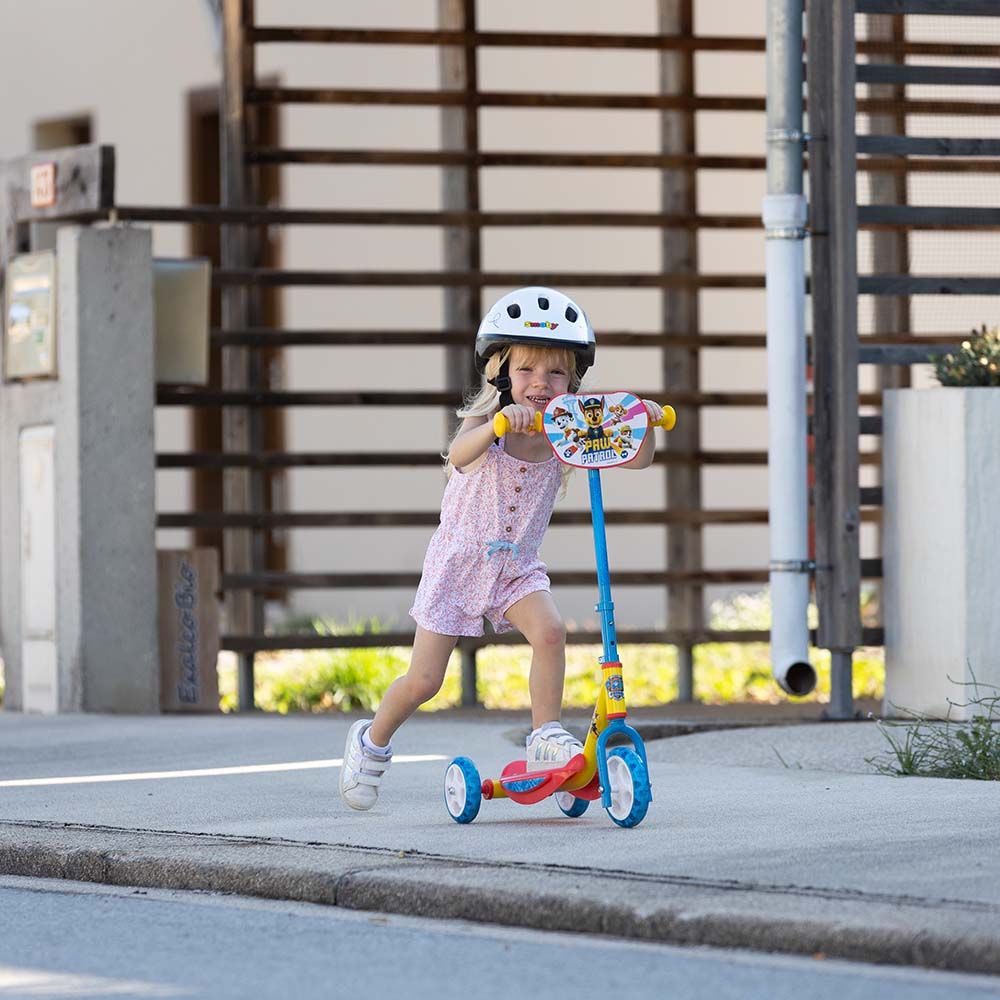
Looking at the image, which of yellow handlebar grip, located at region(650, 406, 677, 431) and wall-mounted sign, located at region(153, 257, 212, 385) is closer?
yellow handlebar grip, located at region(650, 406, 677, 431)

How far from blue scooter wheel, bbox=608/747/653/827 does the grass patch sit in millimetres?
5524

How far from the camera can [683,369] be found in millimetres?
11898

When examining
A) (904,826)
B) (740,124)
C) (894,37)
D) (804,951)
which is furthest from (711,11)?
(804,951)

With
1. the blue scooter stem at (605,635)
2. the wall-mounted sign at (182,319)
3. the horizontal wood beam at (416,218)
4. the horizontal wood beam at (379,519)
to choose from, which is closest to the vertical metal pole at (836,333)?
the horizontal wood beam at (379,519)

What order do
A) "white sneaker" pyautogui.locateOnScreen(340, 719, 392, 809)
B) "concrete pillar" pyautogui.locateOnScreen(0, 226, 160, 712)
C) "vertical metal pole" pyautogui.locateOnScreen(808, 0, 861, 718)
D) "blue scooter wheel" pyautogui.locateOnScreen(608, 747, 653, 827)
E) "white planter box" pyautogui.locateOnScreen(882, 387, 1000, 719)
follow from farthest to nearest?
"concrete pillar" pyautogui.locateOnScreen(0, 226, 160, 712)
"vertical metal pole" pyautogui.locateOnScreen(808, 0, 861, 718)
"white planter box" pyautogui.locateOnScreen(882, 387, 1000, 719)
"white sneaker" pyautogui.locateOnScreen(340, 719, 392, 809)
"blue scooter wheel" pyautogui.locateOnScreen(608, 747, 653, 827)

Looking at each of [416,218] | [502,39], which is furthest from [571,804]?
[502,39]

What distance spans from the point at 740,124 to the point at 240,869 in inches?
341

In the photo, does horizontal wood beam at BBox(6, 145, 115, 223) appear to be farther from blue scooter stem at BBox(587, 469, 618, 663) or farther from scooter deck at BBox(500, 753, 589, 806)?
scooter deck at BBox(500, 753, 589, 806)

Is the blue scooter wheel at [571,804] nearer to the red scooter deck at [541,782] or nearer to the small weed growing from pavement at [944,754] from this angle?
the red scooter deck at [541,782]

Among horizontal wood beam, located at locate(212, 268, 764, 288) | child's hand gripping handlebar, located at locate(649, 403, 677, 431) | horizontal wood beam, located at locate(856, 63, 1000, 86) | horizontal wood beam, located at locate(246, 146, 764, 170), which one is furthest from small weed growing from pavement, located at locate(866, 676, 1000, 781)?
horizontal wood beam, located at locate(246, 146, 764, 170)

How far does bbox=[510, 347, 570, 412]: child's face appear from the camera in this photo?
6742 mm

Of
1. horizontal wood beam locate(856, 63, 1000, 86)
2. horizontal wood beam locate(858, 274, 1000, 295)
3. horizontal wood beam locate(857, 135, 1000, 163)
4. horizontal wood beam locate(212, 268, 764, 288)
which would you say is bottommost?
horizontal wood beam locate(858, 274, 1000, 295)

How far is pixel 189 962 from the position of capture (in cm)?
516

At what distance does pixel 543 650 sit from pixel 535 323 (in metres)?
0.90
